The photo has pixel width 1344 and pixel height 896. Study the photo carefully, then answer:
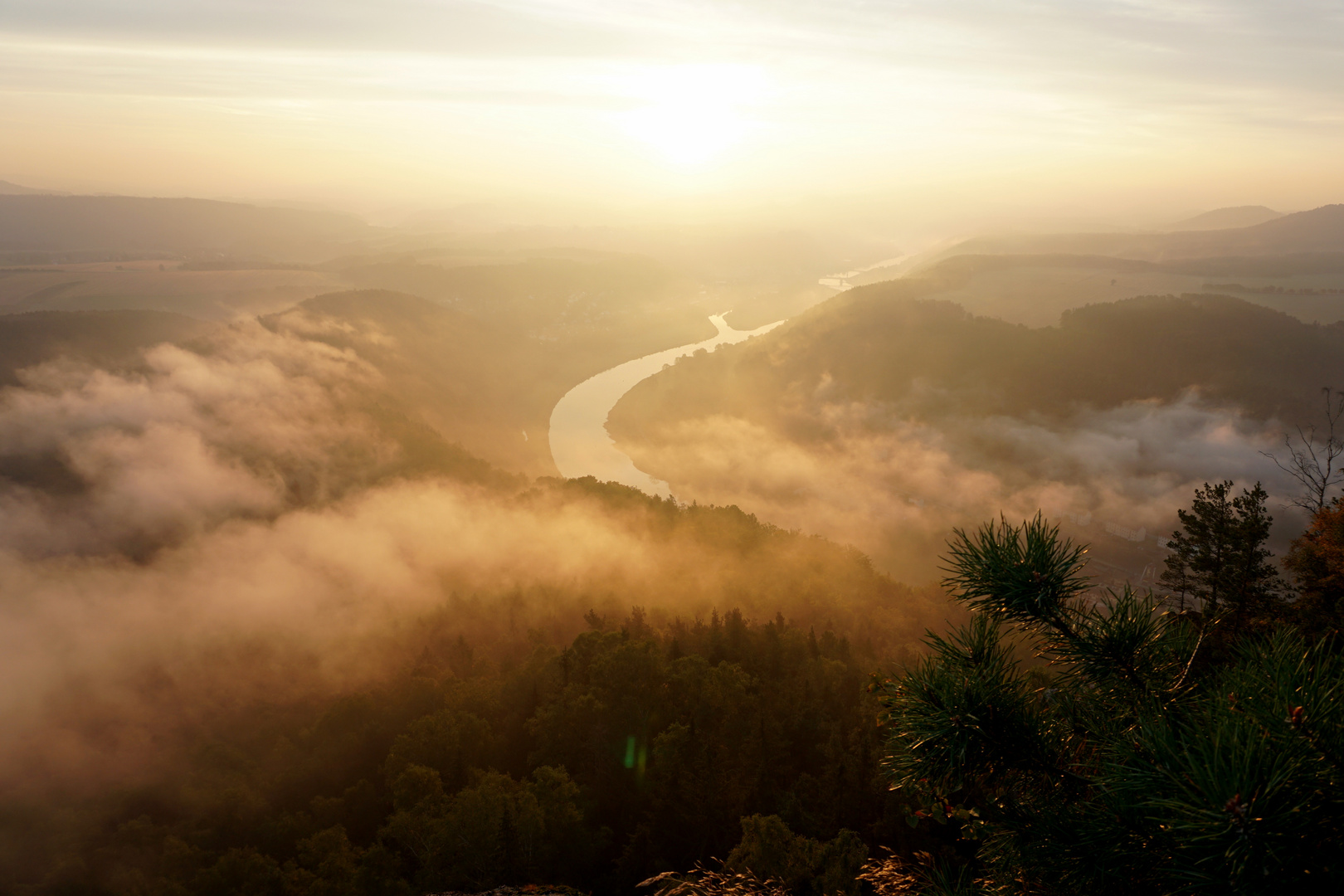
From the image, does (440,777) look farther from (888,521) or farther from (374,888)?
(888,521)

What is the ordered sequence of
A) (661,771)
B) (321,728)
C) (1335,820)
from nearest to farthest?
(1335,820), (661,771), (321,728)

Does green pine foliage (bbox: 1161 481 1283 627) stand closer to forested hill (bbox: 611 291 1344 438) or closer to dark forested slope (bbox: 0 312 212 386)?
forested hill (bbox: 611 291 1344 438)

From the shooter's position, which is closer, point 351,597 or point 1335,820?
point 1335,820

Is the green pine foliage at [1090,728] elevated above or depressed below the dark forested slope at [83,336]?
below

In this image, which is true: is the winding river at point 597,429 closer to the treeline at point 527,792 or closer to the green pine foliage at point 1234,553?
the treeline at point 527,792

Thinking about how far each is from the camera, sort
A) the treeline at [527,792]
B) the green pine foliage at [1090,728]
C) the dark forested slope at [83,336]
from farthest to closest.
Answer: the dark forested slope at [83,336]
the treeline at [527,792]
the green pine foliage at [1090,728]

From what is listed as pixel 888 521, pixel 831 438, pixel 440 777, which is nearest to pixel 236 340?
pixel 831 438

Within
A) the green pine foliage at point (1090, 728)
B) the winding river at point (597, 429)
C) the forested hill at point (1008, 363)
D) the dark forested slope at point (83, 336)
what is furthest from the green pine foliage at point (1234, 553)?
the dark forested slope at point (83, 336)
